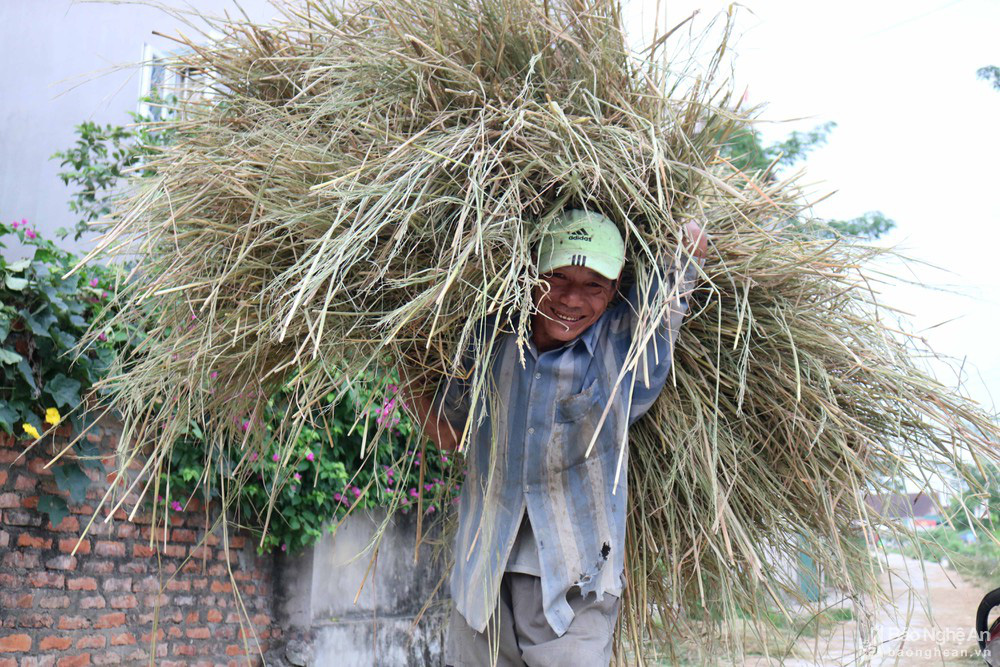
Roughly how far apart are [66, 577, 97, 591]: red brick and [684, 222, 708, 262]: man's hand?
2.56 m

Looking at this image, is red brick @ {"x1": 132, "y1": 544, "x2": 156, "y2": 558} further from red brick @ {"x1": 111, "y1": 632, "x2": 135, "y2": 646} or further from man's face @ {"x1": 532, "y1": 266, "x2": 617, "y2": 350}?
man's face @ {"x1": 532, "y1": 266, "x2": 617, "y2": 350}

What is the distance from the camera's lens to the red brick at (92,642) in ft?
10.5

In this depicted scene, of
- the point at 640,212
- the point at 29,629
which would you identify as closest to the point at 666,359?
the point at 640,212

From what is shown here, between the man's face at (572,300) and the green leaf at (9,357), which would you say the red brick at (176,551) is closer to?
the green leaf at (9,357)

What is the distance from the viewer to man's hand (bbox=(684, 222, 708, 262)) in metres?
1.77

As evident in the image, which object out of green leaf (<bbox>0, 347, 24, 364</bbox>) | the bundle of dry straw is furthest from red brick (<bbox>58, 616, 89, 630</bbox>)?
the bundle of dry straw

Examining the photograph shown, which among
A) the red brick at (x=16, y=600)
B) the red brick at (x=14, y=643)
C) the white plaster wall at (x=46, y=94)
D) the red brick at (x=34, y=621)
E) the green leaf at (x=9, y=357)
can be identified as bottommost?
A: the red brick at (x=14, y=643)

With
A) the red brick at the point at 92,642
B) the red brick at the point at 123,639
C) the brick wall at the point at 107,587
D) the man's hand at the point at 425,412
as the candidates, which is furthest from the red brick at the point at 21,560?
the man's hand at the point at 425,412

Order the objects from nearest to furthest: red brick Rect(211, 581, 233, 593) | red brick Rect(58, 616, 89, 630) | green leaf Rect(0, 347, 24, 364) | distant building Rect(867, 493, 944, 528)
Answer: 1. distant building Rect(867, 493, 944, 528)
2. green leaf Rect(0, 347, 24, 364)
3. red brick Rect(58, 616, 89, 630)
4. red brick Rect(211, 581, 233, 593)

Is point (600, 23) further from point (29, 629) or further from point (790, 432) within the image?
point (29, 629)

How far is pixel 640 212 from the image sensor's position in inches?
71.4

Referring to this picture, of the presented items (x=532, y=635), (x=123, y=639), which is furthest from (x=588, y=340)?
(x=123, y=639)

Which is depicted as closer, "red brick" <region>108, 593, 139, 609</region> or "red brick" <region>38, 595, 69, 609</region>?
"red brick" <region>38, 595, 69, 609</region>

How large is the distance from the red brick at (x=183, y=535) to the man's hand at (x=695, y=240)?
2.65 meters
